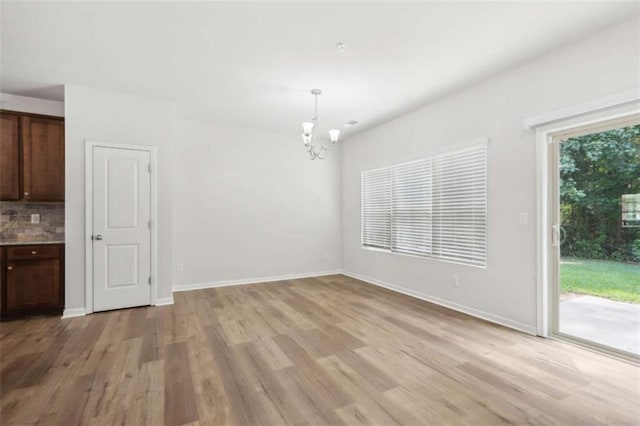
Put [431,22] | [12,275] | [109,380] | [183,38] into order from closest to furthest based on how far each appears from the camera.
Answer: [109,380], [431,22], [183,38], [12,275]

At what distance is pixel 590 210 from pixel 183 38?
13.5ft

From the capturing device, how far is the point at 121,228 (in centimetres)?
401

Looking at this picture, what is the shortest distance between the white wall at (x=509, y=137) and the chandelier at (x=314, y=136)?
1442 millimetres

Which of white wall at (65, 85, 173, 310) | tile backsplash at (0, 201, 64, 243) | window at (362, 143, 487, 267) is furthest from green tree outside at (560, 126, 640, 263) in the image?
tile backsplash at (0, 201, 64, 243)

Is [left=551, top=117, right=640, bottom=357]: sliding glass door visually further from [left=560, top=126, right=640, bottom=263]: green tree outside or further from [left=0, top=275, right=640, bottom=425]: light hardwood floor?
[left=0, top=275, right=640, bottom=425]: light hardwood floor

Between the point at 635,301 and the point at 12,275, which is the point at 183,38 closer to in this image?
the point at 12,275

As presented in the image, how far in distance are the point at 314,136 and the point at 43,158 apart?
4.04 meters

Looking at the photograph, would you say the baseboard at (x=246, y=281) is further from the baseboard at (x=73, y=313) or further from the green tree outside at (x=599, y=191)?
the green tree outside at (x=599, y=191)

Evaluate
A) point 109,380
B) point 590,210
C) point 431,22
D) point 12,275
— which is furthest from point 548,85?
point 12,275

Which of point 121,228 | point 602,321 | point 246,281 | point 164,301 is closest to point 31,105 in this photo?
point 121,228

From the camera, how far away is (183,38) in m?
2.75

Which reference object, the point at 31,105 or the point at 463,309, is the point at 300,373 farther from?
the point at 31,105

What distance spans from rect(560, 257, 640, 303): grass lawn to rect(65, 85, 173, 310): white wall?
4791 millimetres

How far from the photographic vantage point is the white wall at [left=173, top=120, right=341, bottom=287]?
5.12 m
